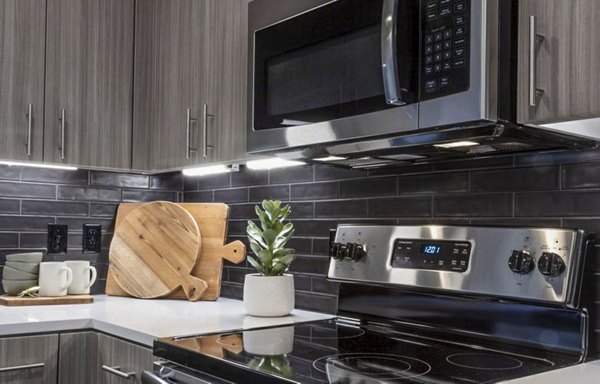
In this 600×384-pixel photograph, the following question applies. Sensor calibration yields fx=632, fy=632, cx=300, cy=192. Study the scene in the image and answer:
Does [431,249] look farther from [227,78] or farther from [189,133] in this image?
[189,133]

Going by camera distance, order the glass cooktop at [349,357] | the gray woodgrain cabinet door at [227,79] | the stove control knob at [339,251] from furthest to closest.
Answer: the gray woodgrain cabinet door at [227,79], the stove control knob at [339,251], the glass cooktop at [349,357]

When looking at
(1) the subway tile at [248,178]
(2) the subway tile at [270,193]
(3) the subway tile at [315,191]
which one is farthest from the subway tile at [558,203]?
(1) the subway tile at [248,178]

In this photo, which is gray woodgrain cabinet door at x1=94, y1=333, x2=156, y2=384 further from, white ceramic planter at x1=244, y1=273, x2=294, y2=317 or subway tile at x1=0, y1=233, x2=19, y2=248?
subway tile at x1=0, y1=233, x2=19, y2=248

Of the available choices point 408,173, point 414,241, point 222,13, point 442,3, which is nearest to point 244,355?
point 414,241

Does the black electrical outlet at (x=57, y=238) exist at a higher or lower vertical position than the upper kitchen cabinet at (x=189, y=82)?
lower

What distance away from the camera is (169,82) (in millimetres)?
2373

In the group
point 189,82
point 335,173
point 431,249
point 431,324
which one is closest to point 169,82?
point 189,82

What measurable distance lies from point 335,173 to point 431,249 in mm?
530

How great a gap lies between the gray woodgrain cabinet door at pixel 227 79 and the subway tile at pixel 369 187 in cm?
35

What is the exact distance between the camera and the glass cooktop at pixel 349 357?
124 cm

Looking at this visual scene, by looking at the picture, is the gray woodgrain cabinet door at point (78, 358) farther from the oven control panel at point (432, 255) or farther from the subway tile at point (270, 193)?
the oven control panel at point (432, 255)

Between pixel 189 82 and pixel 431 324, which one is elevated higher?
pixel 189 82

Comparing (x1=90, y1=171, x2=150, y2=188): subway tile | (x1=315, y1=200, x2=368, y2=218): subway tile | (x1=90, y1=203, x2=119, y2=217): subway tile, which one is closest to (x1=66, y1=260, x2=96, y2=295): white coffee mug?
(x1=90, y1=203, x2=119, y2=217): subway tile

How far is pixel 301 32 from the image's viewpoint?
5.52ft
